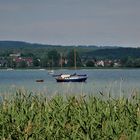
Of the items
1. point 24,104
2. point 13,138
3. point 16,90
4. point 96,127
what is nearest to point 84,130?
point 96,127

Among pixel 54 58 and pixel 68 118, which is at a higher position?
pixel 68 118

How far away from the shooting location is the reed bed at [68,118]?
12.2 metres

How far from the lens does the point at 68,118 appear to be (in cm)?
1376

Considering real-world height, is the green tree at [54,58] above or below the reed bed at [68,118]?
below

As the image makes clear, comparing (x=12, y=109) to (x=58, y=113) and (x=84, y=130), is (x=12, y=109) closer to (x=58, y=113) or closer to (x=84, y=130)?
(x=58, y=113)

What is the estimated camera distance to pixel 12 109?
14070 mm

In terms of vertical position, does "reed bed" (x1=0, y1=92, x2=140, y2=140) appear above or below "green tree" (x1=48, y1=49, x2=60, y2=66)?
above

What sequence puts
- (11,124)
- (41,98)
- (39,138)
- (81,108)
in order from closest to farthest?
(39,138) → (11,124) → (81,108) → (41,98)

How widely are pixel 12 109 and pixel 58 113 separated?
1.05m

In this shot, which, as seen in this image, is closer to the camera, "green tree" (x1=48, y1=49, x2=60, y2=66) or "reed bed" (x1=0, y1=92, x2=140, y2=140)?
"reed bed" (x1=0, y1=92, x2=140, y2=140)

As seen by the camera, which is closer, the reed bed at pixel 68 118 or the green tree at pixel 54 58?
the reed bed at pixel 68 118

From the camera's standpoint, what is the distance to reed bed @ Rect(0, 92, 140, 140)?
1216 cm

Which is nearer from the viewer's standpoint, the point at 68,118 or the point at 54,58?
the point at 68,118

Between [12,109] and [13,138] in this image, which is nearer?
[13,138]
